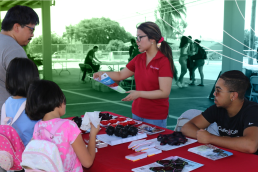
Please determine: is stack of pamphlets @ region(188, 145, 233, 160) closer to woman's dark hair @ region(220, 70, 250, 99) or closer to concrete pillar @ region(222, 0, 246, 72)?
woman's dark hair @ region(220, 70, 250, 99)

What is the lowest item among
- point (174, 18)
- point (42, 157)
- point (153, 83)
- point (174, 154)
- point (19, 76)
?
point (174, 154)

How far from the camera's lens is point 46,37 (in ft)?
22.1

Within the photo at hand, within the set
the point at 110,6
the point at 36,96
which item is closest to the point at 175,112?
the point at 110,6

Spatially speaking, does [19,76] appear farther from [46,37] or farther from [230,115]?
[46,37]

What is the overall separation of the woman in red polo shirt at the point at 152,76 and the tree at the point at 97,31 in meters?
4.00

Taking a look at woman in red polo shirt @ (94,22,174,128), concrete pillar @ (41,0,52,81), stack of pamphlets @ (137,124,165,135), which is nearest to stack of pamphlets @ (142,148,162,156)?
stack of pamphlets @ (137,124,165,135)

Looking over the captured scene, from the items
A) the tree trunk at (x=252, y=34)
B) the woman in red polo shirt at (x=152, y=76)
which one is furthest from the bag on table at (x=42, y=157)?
the tree trunk at (x=252, y=34)

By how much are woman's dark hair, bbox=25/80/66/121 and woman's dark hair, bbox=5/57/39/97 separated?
1.25ft

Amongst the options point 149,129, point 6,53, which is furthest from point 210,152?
point 6,53

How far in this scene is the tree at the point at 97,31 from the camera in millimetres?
6314

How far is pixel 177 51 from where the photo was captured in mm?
6406

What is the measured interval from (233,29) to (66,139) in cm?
544

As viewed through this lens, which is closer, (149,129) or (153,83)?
(149,129)

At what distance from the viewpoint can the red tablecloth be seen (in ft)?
4.50
